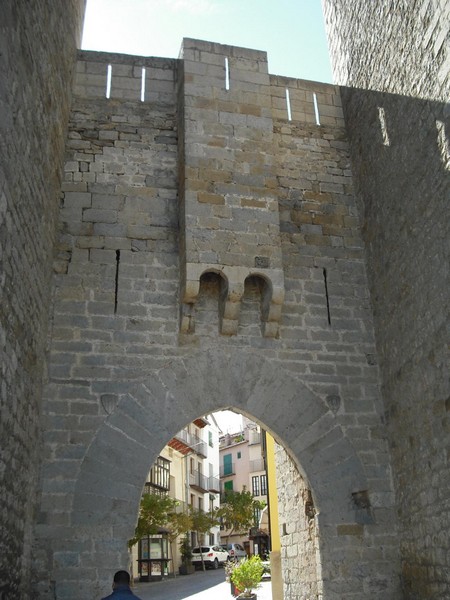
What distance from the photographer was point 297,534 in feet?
20.6

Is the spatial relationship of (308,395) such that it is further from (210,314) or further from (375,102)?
(375,102)

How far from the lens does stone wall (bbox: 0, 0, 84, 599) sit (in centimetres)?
402

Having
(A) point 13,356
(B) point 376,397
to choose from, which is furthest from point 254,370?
(A) point 13,356

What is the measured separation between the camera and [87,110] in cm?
670

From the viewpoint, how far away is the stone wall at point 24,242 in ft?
13.2

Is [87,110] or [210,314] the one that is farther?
[87,110]

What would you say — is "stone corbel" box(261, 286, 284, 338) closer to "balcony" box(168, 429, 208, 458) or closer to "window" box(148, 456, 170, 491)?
"window" box(148, 456, 170, 491)

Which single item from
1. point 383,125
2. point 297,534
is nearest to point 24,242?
point 383,125

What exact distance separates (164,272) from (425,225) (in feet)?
8.02

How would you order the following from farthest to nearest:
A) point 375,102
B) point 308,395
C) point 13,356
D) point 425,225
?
point 375,102 → point 308,395 → point 425,225 → point 13,356

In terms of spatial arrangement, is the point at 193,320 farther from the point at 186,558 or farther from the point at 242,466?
the point at 242,466

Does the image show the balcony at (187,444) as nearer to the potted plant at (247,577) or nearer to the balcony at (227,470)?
the balcony at (227,470)

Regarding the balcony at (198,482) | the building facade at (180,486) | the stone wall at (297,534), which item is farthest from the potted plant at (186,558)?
the stone wall at (297,534)

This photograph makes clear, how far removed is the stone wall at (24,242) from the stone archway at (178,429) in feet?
1.50
